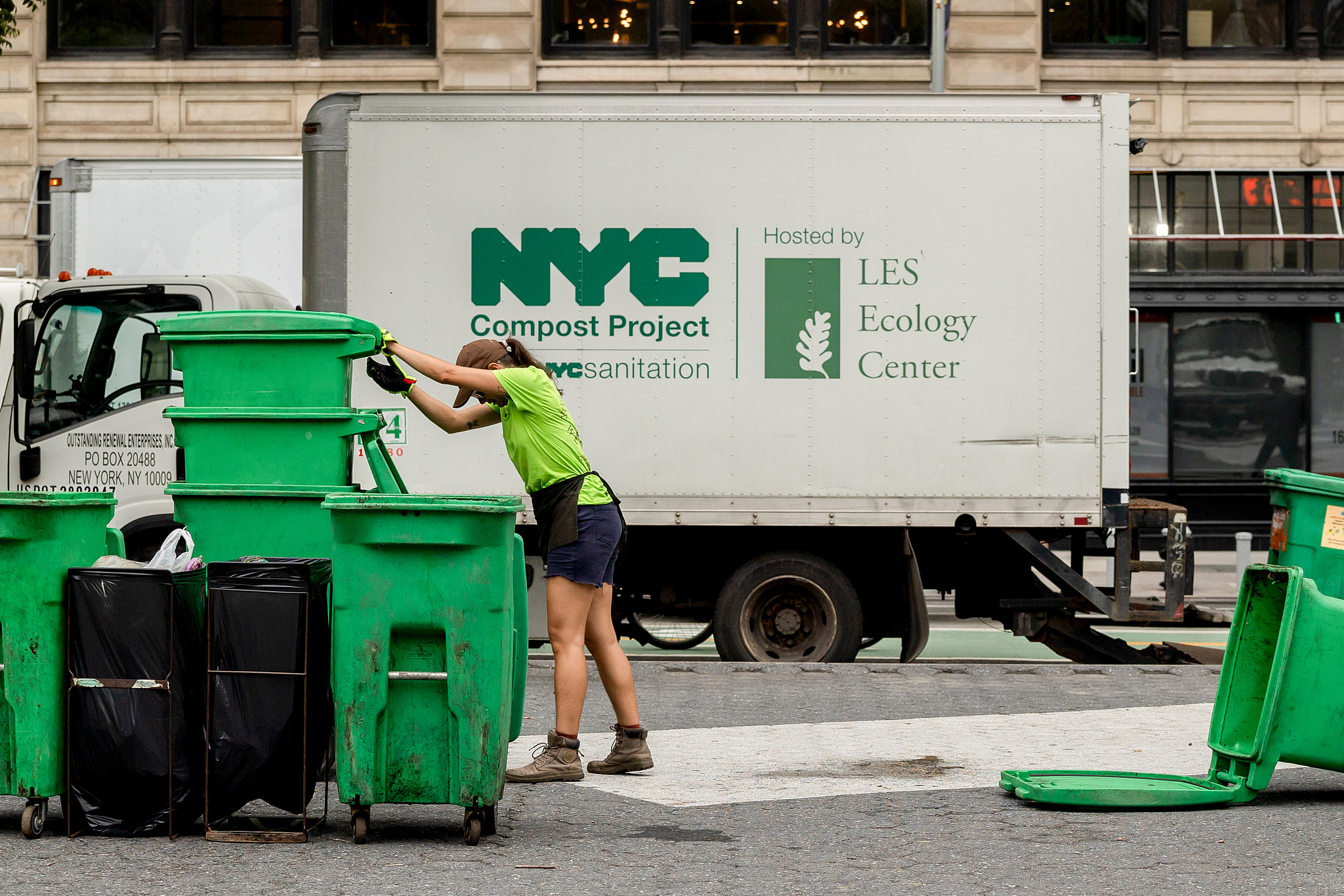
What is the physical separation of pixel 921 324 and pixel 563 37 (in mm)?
11371

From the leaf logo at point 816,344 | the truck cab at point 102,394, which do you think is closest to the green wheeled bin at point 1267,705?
the leaf logo at point 816,344

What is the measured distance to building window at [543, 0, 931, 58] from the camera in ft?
62.9

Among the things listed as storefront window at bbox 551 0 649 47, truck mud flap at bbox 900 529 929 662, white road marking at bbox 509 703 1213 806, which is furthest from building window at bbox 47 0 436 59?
white road marking at bbox 509 703 1213 806

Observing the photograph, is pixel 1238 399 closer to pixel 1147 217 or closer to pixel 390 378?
pixel 1147 217

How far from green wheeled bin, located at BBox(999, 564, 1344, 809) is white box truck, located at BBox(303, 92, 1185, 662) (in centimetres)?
334

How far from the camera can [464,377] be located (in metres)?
5.95

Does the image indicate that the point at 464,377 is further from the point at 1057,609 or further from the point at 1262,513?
the point at 1262,513

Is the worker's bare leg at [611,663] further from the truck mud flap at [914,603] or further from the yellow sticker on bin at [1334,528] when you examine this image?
the truck mud flap at [914,603]

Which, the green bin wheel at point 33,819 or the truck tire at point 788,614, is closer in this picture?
the green bin wheel at point 33,819

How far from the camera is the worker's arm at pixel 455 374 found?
5779 mm

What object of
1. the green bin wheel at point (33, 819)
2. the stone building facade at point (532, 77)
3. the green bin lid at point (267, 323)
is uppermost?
the stone building facade at point (532, 77)

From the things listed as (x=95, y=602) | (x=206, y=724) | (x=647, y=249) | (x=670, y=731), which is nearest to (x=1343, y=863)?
(x=670, y=731)

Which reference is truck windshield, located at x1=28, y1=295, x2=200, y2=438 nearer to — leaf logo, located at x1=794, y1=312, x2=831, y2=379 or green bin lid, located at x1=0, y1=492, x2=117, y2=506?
leaf logo, located at x1=794, y1=312, x2=831, y2=379

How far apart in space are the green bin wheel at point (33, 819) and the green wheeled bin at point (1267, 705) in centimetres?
359
